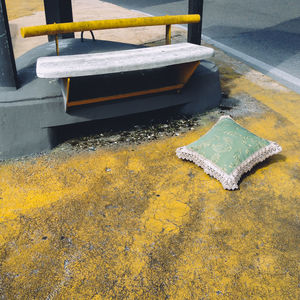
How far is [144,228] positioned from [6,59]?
6.04ft

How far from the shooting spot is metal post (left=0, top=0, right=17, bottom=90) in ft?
9.10

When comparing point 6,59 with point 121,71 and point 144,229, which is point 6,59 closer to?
point 121,71

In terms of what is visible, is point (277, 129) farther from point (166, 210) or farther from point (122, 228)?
point (122, 228)

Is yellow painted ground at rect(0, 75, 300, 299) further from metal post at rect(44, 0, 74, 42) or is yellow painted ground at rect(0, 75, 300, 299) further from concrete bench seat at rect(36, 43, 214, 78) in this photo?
metal post at rect(44, 0, 74, 42)

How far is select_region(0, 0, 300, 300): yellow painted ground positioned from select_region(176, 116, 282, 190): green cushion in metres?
0.09

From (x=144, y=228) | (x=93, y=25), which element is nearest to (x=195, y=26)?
(x=93, y=25)

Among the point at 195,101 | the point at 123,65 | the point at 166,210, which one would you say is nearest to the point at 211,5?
the point at 195,101

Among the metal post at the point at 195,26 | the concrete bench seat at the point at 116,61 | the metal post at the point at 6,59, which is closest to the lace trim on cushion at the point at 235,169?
the concrete bench seat at the point at 116,61

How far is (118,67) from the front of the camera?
106 inches

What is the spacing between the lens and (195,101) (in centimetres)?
364

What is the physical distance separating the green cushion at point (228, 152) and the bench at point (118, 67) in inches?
28.1

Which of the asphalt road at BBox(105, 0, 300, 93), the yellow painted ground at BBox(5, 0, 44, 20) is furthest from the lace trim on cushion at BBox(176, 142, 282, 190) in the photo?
the yellow painted ground at BBox(5, 0, 44, 20)

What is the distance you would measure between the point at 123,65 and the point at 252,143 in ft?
3.93

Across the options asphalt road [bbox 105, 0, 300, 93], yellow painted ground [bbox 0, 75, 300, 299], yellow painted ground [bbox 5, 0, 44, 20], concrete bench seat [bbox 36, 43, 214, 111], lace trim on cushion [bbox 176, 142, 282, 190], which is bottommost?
yellow painted ground [bbox 0, 75, 300, 299]
